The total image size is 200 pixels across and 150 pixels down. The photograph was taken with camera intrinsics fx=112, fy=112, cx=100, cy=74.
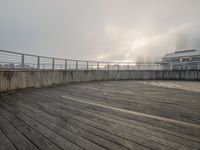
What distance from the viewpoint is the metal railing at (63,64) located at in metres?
6.76

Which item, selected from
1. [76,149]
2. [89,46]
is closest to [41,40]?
[89,46]

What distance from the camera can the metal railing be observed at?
22.2ft

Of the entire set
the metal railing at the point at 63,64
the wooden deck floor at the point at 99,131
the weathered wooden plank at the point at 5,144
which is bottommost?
the weathered wooden plank at the point at 5,144

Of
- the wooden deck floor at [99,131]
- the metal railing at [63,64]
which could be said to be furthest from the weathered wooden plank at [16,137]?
the metal railing at [63,64]

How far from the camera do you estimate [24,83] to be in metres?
6.70

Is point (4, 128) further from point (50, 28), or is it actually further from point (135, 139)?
point (50, 28)

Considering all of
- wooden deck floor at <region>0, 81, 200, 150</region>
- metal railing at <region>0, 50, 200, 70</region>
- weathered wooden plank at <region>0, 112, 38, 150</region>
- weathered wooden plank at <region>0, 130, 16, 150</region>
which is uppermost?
metal railing at <region>0, 50, 200, 70</region>

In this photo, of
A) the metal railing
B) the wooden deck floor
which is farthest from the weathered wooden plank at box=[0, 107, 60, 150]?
the metal railing

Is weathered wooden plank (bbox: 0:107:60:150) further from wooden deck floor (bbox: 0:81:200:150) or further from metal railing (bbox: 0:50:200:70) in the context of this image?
metal railing (bbox: 0:50:200:70)

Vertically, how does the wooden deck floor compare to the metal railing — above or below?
below

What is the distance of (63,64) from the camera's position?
34.9 ft

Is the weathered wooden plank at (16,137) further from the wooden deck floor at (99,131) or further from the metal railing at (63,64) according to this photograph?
the metal railing at (63,64)

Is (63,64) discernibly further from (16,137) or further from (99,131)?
(99,131)

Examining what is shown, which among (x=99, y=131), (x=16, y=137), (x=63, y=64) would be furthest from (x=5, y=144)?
(x=63, y=64)
